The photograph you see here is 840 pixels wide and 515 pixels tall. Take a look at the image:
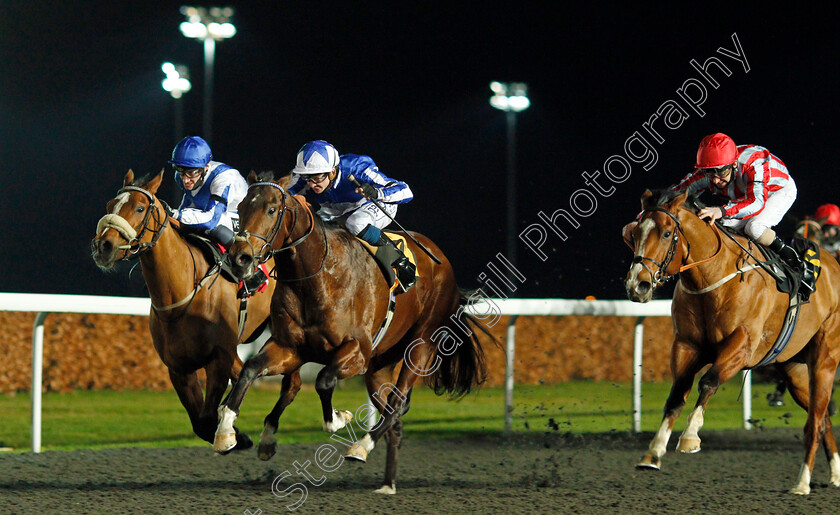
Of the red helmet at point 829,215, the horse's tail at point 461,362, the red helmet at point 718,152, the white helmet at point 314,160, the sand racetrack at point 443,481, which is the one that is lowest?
the sand racetrack at point 443,481

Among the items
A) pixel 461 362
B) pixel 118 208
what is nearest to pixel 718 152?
pixel 461 362

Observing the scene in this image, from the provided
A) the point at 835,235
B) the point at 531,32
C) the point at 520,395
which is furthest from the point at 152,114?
the point at 835,235

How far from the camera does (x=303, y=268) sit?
361 cm

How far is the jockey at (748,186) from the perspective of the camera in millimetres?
4270

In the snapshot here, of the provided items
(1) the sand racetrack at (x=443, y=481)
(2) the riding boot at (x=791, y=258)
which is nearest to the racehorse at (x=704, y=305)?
(2) the riding boot at (x=791, y=258)

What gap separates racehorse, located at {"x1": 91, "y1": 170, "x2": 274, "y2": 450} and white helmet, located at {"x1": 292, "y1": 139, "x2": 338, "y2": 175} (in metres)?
0.68

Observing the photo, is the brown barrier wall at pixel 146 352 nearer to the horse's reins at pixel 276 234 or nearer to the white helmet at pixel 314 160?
the white helmet at pixel 314 160

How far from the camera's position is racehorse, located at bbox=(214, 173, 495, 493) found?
337 centimetres

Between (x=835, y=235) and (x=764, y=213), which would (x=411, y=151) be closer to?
(x=835, y=235)

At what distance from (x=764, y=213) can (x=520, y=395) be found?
4439 millimetres

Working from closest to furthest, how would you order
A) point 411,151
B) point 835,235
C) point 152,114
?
point 835,235 → point 152,114 → point 411,151

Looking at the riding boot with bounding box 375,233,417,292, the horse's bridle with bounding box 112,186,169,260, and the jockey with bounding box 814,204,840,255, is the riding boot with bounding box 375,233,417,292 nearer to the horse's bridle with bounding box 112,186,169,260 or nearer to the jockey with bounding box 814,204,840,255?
the horse's bridle with bounding box 112,186,169,260

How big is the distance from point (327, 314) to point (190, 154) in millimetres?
1215

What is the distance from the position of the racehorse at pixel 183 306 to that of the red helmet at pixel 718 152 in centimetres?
242
